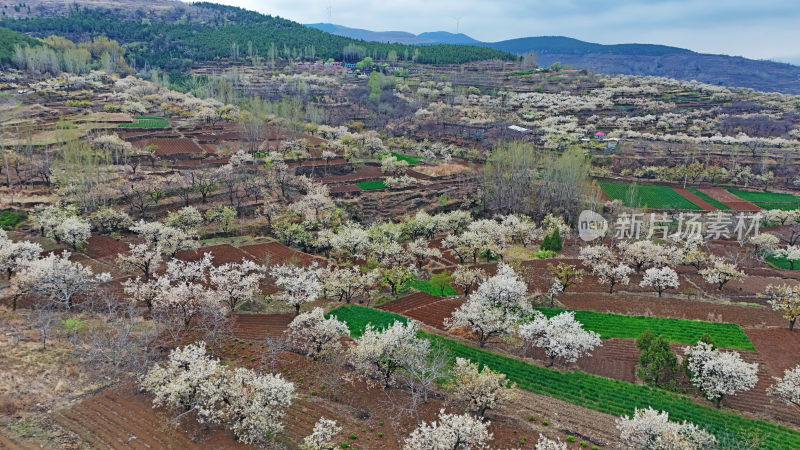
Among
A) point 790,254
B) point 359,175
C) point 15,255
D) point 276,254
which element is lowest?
point 276,254

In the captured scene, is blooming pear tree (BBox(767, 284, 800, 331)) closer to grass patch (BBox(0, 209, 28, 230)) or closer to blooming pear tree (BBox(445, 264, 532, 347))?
blooming pear tree (BBox(445, 264, 532, 347))

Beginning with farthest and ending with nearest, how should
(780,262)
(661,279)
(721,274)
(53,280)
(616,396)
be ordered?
(780,262), (721,274), (661,279), (53,280), (616,396)

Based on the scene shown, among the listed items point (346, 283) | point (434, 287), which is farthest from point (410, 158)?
point (346, 283)

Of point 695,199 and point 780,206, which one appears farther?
point 695,199

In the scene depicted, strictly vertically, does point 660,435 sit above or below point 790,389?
below

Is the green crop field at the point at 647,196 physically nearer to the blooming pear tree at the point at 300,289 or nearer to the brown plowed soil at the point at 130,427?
the blooming pear tree at the point at 300,289

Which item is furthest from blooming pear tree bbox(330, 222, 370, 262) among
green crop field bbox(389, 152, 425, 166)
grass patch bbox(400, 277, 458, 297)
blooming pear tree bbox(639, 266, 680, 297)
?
green crop field bbox(389, 152, 425, 166)

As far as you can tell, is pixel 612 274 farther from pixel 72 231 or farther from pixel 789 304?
pixel 72 231
